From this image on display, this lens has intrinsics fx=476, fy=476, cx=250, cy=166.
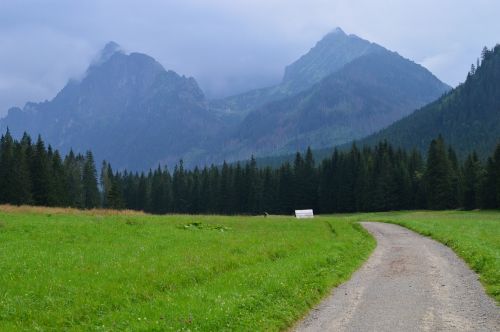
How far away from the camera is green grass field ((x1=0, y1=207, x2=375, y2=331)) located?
46.3 feet

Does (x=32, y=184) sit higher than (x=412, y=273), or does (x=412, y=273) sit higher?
(x=32, y=184)

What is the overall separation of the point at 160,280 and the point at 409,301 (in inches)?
373

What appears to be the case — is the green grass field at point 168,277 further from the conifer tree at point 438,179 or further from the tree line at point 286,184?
the conifer tree at point 438,179

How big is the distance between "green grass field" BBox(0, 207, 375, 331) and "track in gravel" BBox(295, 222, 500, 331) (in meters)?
1.01

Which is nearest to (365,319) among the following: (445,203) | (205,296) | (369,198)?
(205,296)

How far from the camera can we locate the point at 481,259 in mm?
24516

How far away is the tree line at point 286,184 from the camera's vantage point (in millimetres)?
106312

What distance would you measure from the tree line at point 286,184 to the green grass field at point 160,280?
80831 millimetres

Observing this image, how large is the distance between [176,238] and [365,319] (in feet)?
70.9

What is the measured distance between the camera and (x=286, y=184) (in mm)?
147500

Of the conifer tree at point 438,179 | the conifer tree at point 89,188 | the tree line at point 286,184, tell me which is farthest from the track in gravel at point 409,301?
the conifer tree at point 89,188

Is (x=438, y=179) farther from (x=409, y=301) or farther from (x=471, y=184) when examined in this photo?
(x=409, y=301)

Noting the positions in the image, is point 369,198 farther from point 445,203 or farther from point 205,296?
point 205,296

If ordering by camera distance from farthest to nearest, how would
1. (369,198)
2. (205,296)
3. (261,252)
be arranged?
(369,198) → (261,252) → (205,296)
